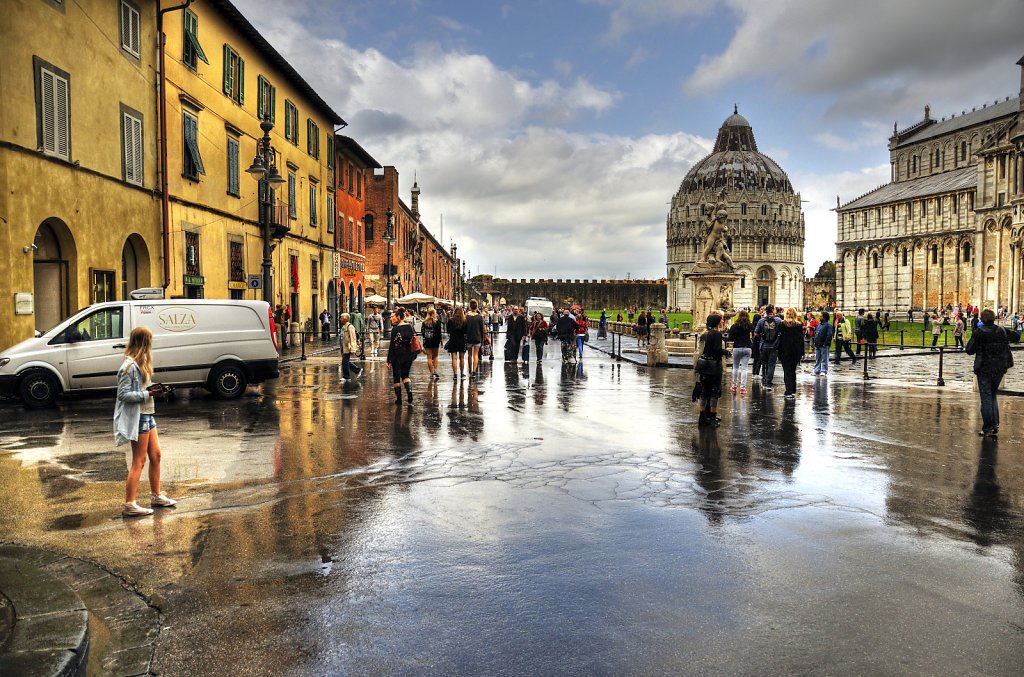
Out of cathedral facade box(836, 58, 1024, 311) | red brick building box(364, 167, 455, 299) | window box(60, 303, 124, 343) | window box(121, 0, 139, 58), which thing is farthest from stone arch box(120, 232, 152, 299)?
cathedral facade box(836, 58, 1024, 311)

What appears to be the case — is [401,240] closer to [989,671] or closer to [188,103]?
[188,103]

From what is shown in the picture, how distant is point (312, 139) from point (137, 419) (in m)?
30.6

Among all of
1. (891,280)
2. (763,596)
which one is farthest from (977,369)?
(891,280)

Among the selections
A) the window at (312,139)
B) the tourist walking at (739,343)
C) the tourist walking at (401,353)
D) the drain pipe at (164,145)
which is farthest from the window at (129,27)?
the tourist walking at (739,343)

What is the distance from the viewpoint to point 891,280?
294 ft

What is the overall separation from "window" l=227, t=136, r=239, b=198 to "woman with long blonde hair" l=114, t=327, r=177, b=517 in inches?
822

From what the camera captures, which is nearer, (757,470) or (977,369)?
(757,470)

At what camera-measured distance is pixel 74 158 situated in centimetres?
1689

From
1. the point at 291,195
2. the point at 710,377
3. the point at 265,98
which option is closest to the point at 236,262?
the point at 291,195

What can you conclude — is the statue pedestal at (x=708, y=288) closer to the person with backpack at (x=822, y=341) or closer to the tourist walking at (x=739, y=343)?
the person with backpack at (x=822, y=341)

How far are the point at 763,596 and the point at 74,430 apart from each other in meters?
9.18

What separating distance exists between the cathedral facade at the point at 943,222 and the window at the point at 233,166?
58565mm

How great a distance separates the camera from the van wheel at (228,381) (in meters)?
13.6

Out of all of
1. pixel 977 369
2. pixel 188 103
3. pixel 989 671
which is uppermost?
pixel 188 103
